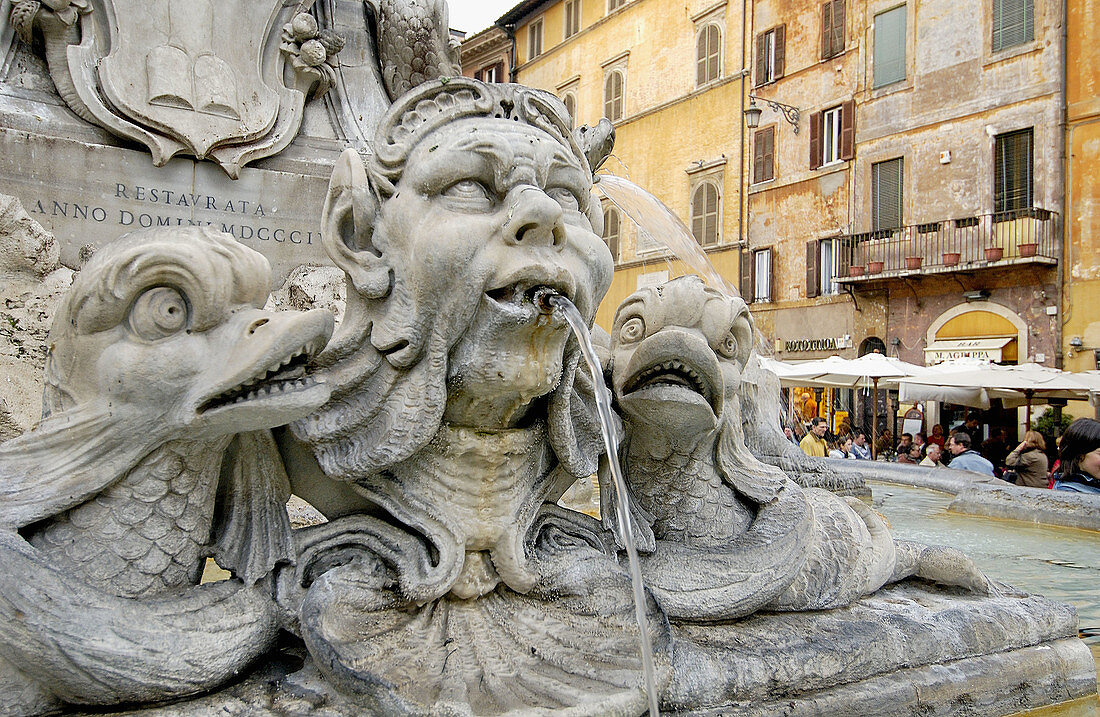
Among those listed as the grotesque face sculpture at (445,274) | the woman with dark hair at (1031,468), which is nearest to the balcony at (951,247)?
the woman with dark hair at (1031,468)

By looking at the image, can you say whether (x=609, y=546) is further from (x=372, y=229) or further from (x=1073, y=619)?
(x=1073, y=619)

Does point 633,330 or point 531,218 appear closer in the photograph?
point 531,218

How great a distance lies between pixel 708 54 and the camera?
23547mm

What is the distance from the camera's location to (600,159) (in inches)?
95.7

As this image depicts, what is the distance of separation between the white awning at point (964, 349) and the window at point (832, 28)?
7046mm

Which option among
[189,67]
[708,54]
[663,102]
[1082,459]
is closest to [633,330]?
[189,67]

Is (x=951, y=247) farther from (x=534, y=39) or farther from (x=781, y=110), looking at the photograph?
(x=534, y=39)

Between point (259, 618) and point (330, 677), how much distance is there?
182mm

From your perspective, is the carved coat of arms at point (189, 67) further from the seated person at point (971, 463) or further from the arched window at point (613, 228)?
the arched window at point (613, 228)

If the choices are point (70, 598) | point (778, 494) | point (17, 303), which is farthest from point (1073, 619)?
point (17, 303)

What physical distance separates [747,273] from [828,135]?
3.66 metres

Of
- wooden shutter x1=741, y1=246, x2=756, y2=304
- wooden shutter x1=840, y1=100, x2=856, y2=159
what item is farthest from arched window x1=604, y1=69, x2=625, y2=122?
wooden shutter x1=840, y1=100, x2=856, y2=159

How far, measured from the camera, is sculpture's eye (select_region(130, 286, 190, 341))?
1569 millimetres

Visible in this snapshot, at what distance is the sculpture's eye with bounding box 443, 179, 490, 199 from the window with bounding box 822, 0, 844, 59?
21238mm
